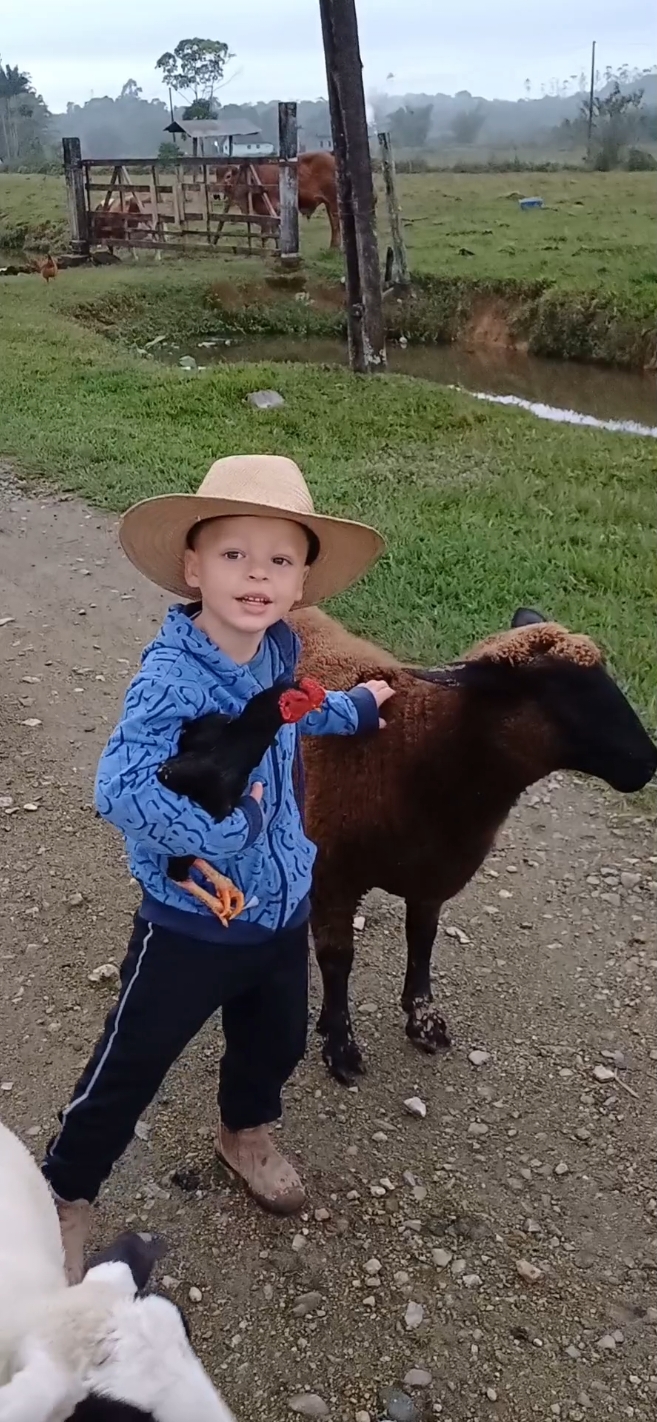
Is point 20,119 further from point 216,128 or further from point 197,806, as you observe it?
point 197,806

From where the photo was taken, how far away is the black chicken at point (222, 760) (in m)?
2.02

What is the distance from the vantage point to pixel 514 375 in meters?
14.5

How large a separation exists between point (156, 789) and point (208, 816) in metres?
0.10

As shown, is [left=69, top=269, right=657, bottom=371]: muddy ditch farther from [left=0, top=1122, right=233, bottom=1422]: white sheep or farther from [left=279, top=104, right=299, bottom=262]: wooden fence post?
[left=0, top=1122, right=233, bottom=1422]: white sheep

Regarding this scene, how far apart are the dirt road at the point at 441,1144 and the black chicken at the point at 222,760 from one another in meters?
1.03

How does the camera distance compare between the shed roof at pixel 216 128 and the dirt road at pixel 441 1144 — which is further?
the shed roof at pixel 216 128

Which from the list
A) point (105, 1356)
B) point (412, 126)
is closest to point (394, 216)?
point (105, 1356)

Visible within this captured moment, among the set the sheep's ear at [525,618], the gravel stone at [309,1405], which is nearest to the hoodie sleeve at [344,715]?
the sheep's ear at [525,618]

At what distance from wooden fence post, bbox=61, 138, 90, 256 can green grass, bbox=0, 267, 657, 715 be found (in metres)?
8.25

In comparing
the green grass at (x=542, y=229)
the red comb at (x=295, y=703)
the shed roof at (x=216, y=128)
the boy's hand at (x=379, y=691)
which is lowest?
the boy's hand at (x=379, y=691)

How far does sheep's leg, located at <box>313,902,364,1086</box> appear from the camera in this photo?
9.98ft

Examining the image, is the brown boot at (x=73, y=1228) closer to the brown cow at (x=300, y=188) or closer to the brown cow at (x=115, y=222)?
the brown cow at (x=300, y=188)

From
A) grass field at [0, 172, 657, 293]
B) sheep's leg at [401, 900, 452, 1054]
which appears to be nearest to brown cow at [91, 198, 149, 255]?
grass field at [0, 172, 657, 293]

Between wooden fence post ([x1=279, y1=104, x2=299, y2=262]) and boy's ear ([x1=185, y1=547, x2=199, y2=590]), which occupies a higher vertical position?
wooden fence post ([x1=279, y1=104, x2=299, y2=262])
